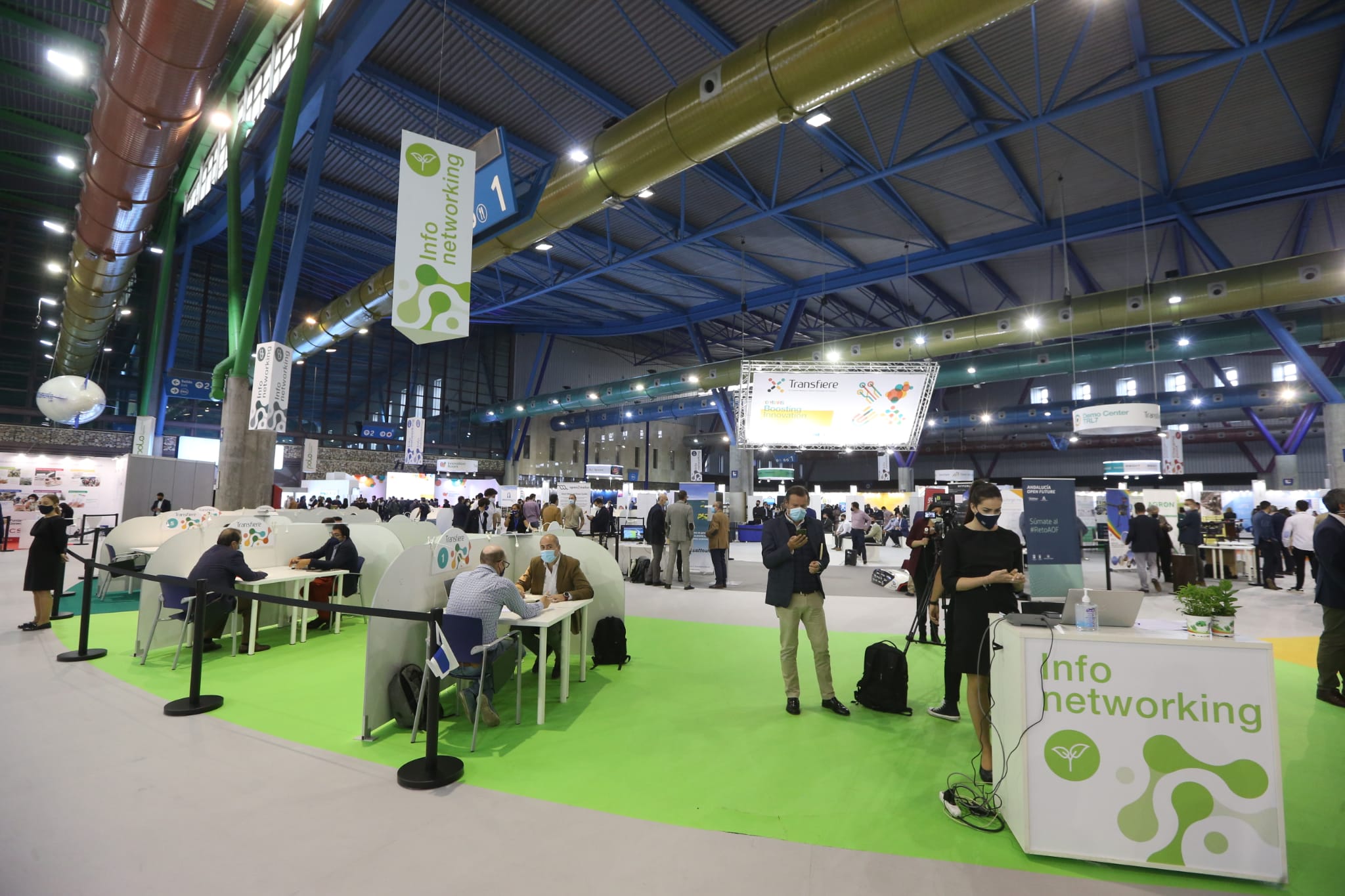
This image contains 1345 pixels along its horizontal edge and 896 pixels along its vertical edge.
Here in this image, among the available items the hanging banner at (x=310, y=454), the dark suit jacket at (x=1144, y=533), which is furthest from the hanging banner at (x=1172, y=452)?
the hanging banner at (x=310, y=454)

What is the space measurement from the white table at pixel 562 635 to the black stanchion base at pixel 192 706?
2026mm

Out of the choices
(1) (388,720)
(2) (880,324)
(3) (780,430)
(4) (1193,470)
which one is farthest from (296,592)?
(4) (1193,470)

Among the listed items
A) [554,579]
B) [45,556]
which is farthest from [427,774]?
[45,556]

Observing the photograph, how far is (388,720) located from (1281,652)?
8.05m

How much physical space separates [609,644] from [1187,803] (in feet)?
13.2

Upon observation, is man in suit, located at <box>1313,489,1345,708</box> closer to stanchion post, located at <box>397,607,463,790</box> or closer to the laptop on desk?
the laptop on desk

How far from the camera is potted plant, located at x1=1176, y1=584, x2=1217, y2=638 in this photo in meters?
2.63

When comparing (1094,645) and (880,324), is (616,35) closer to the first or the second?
(1094,645)

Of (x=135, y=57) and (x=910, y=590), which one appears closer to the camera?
(x=135, y=57)

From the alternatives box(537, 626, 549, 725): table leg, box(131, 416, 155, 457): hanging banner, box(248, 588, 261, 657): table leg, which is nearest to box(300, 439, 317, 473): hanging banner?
box(131, 416, 155, 457): hanging banner

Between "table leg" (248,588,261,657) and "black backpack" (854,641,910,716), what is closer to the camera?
"black backpack" (854,641,910,716)

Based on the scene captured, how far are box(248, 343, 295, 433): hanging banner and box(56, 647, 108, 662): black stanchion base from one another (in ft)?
12.1

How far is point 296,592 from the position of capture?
257 inches

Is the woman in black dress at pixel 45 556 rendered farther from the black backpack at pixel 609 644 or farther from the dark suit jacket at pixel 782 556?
the dark suit jacket at pixel 782 556
